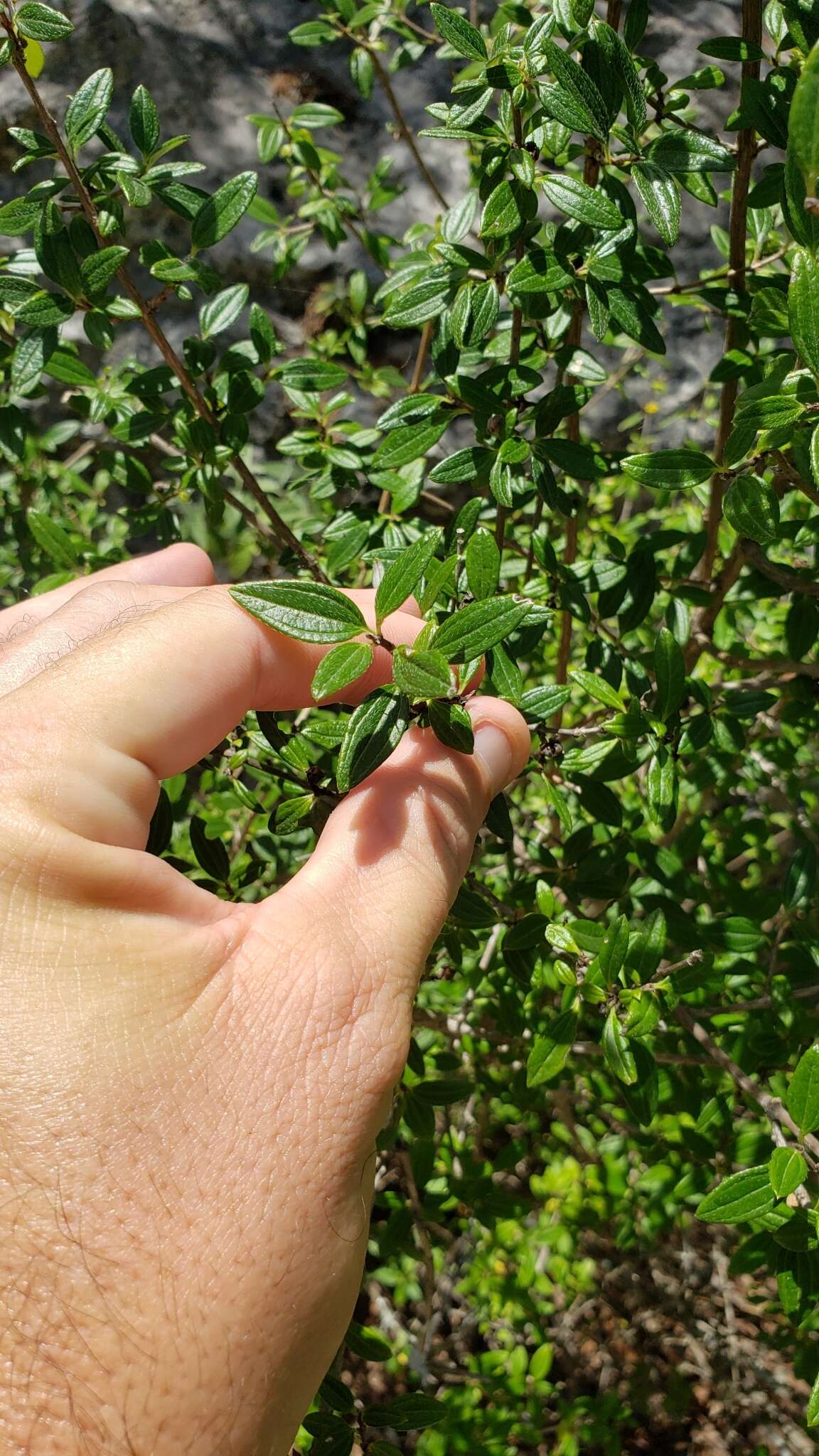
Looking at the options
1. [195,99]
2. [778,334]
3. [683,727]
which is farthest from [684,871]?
[195,99]

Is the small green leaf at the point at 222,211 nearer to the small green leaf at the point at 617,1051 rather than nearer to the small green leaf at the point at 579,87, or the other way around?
the small green leaf at the point at 579,87

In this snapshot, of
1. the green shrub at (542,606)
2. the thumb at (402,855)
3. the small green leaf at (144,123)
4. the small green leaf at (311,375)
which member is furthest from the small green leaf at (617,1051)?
the small green leaf at (144,123)

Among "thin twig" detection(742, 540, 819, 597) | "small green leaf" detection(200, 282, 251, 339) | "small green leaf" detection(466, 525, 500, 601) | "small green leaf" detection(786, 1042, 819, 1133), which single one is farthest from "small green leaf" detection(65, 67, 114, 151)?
"small green leaf" detection(786, 1042, 819, 1133)

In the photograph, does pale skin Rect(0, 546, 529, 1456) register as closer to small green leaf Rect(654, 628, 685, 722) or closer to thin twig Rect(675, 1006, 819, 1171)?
small green leaf Rect(654, 628, 685, 722)

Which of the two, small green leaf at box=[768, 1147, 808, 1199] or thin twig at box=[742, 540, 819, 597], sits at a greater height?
thin twig at box=[742, 540, 819, 597]

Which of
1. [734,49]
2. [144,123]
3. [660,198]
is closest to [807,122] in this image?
[660,198]

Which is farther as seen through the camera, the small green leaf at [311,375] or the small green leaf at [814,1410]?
the small green leaf at [311,375]
